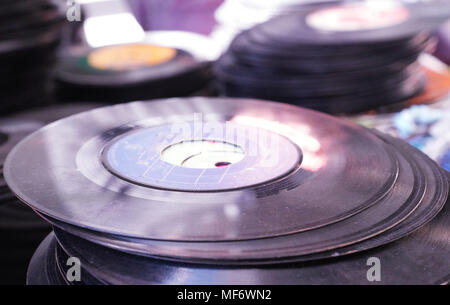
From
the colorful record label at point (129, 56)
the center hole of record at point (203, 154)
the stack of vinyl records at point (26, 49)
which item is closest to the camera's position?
the center hole of record at point (203, 154)

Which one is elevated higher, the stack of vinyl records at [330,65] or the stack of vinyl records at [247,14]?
the stack of vinyl records at [247,14]

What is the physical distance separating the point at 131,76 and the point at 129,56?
28 centimetres

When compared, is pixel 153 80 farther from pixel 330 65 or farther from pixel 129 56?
pixel 330 65

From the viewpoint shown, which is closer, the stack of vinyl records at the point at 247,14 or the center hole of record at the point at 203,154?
the center hole of record at the point at 203,154

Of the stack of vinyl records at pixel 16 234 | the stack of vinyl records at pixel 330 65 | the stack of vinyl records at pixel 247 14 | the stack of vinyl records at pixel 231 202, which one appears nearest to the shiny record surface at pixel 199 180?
the stack of vinyl records at pixel 231 202

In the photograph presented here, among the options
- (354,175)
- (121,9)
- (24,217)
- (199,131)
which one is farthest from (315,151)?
(121,9)

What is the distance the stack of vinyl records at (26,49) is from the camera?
3.96 feet

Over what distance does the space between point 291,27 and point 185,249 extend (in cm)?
100

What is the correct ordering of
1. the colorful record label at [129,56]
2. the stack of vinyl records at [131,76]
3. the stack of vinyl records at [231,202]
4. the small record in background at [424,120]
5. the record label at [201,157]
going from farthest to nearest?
the colorful record label at [129,56], the stack of vinyl records at [131,76], the small record in background at [424,120], the record label at [201,157], the stack of vinyl records at [231,202]

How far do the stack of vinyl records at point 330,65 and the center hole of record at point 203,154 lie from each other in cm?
42

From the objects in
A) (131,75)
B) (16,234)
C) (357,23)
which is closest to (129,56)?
(131,75)

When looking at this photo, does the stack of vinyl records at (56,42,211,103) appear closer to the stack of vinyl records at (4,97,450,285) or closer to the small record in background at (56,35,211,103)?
the small record in background at (56,35,211,103)

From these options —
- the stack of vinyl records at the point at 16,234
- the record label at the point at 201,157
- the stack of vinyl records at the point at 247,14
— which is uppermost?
the stack of vinyl records at the point at 247,14

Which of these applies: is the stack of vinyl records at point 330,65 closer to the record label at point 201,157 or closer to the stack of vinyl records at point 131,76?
the stack of vinyl records at point 131,76
